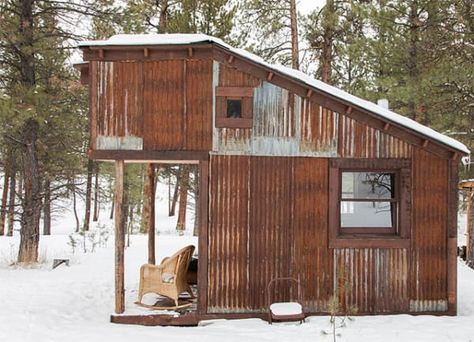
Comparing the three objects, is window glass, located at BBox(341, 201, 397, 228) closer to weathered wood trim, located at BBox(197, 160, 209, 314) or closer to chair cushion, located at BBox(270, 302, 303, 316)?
chair cushion, located at BBox(270, 302, 303, 316)

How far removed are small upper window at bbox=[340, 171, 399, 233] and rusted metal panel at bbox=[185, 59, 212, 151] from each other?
264 cm

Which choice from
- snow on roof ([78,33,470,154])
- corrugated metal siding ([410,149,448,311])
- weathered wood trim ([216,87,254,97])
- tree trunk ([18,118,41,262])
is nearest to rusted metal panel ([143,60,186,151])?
snow on roof ([78,33,470,154])

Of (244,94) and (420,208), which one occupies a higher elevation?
(244,94)

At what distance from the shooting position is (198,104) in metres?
8.23

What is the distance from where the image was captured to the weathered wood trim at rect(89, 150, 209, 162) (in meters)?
8.17

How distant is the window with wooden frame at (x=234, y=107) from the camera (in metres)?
8.24

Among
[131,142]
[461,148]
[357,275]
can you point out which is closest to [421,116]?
[461,148]

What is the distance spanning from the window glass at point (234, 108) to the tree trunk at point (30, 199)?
276 inches

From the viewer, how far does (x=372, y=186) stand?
29.1 feet

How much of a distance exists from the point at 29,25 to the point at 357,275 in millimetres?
10242

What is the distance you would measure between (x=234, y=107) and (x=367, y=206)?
119 inches

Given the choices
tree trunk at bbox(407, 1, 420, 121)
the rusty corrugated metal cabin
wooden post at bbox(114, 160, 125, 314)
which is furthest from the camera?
tree trunk at bbox(407, 1, 420, 121)

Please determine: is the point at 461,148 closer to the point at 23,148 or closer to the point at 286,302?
the point at 286,302

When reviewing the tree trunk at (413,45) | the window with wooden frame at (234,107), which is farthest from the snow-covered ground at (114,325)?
the tree trunk at (413,45)
